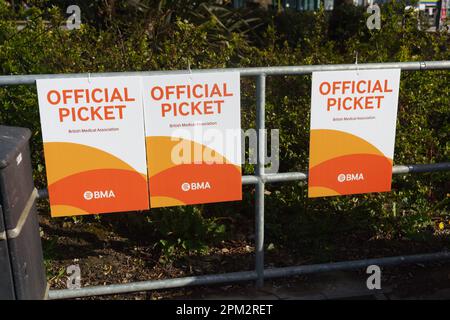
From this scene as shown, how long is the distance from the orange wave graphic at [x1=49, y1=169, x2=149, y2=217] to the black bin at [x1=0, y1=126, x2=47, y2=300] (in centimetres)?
26

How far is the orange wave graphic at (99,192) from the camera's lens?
10.2 feet

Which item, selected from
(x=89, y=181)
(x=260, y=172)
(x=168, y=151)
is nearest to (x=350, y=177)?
(x=260, y=172)

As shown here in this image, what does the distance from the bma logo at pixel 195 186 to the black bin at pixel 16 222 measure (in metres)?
0.87

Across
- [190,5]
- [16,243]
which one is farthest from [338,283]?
[190,5]

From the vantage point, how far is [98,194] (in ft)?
10.4

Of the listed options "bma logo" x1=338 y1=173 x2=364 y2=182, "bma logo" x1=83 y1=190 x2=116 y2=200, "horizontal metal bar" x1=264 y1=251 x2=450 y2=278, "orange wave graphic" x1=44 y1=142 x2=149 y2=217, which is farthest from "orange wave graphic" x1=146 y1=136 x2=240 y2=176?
"horizontal metal bar" x1=264 y1=251 x2=450 y2=278

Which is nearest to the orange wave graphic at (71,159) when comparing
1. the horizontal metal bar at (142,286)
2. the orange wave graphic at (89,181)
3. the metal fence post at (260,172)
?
the orange wave graphic at (89,181)

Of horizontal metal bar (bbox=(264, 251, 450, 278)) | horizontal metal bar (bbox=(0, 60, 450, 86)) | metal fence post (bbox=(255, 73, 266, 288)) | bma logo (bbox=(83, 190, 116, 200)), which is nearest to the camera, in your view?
horizontal metal bar (bbox=(0, 60, 450, 86))

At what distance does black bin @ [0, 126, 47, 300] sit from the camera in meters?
2.51

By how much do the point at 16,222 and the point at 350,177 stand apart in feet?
6.52

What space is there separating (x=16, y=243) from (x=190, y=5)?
5974 mm

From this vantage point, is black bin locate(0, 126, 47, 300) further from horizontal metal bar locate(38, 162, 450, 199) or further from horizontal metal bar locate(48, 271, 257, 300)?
horizontal metal bar locate(48, 271, 257, 300)

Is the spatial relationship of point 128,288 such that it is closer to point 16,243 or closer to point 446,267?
point 16,243

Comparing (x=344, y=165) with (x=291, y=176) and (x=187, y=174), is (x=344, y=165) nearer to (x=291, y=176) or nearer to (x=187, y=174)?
(x=291, y=176)
